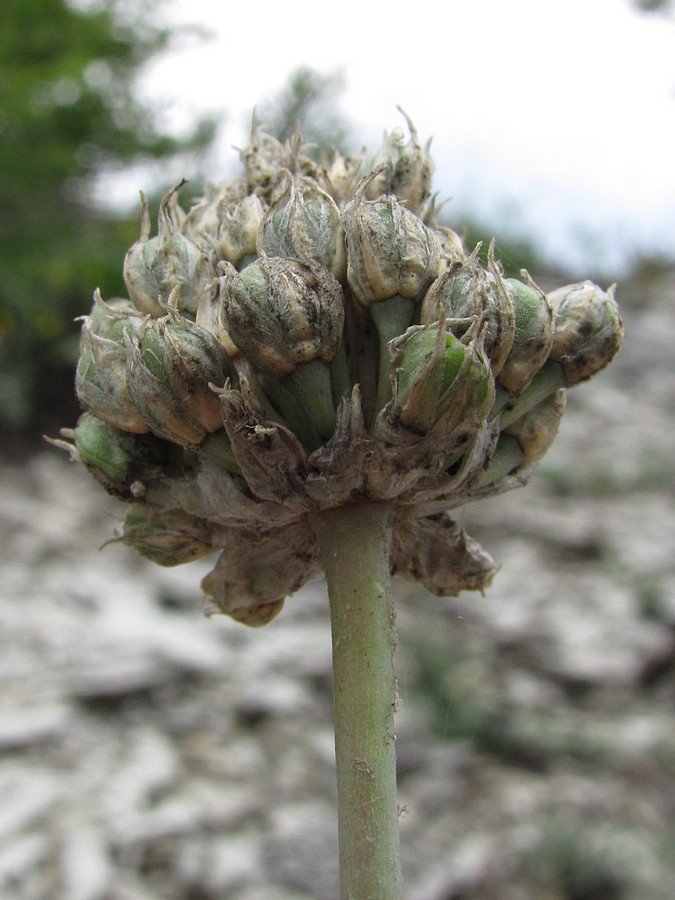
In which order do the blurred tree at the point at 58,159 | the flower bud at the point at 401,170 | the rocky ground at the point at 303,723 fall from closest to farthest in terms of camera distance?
1. the flower bud at the point at 401,170
2. the rocky ground at the point at 303,723
3. the blurred tree at the point at 58,159

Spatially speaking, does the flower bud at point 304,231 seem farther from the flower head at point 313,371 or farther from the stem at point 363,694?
the stem at point 363,694

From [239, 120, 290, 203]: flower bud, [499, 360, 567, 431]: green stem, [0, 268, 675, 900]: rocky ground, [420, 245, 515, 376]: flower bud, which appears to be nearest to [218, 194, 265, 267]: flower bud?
[239, 120, 290, 203]: flower bud

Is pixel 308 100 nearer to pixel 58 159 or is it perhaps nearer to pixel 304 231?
pixel 58 159

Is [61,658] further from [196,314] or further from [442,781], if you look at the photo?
[196,314]

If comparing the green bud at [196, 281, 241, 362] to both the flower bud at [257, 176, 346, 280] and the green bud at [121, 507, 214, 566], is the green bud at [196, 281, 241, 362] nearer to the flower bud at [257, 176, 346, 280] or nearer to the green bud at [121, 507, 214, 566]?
the flower bud at [257, 176, 346, 280]

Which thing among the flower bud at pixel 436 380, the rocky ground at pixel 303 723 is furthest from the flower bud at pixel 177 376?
the rocky ground at pixel 303 723
